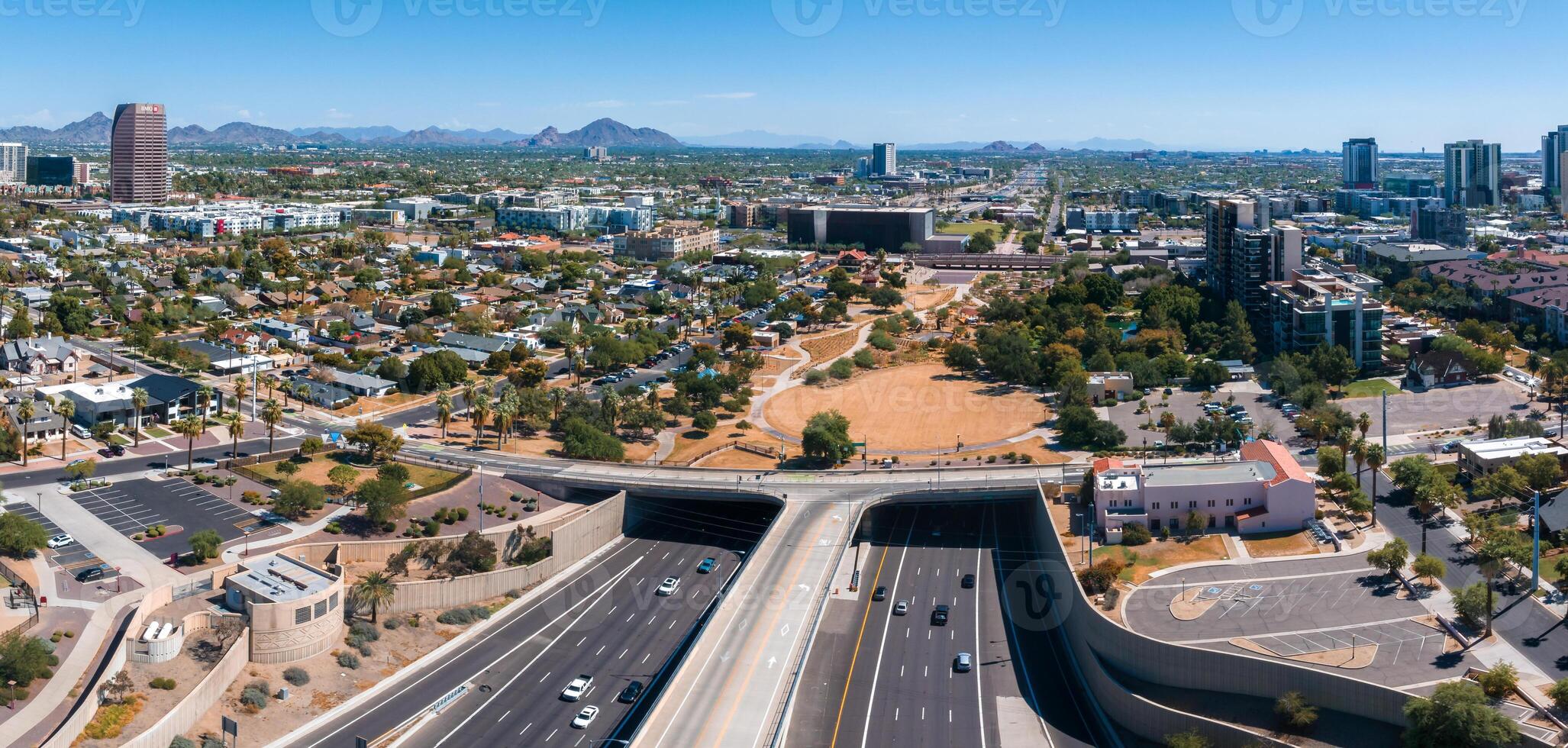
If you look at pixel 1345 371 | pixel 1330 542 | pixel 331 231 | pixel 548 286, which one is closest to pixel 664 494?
pixel 1330 542

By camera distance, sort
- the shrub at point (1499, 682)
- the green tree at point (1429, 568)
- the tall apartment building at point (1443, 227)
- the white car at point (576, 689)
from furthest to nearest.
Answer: the tall apartment building at point (1443, 227) < the green tree at point (1429, 568) < the white car at point (576, 689) < the shrub at point (1499, 682)

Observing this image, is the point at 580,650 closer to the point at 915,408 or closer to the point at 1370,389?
the point at 915,408

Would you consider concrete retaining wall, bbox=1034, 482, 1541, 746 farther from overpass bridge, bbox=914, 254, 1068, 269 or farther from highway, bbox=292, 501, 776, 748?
overpass bridge, bbox=914, 254, 1068, 269

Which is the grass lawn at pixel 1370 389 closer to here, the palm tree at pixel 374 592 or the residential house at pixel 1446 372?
the residential house at pixel 1446 372

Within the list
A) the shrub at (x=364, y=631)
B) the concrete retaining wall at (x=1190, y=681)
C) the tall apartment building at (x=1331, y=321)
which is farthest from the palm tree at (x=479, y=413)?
the tall apartment building at (x=1331, y=321)

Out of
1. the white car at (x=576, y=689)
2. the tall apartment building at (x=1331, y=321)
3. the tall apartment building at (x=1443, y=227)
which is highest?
the tall apartment building at (x=1443, y=227)

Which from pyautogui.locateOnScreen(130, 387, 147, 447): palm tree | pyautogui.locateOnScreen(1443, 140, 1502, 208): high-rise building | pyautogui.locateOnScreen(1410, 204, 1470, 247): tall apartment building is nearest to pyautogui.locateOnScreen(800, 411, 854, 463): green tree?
pyautogui.locateOnScreen(130, 387, 147, 447): palm tree

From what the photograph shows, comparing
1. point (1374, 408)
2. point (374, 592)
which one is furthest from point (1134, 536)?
point (1374, 408)
